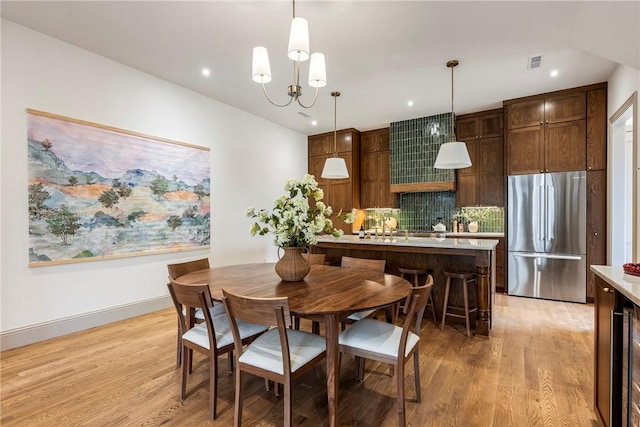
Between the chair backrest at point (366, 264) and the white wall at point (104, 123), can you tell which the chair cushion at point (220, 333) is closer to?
the chair backrest at point (366, 264)

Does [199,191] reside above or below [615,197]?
above

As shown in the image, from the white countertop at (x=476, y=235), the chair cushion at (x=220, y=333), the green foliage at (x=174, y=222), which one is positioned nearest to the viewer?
the chair cushion at (x=220, y=333)

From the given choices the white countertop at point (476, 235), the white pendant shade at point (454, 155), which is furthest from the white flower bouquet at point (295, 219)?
the white countertop at point (476, 235)

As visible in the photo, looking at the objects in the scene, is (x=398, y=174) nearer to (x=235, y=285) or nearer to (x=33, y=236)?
(x=235, y=285)

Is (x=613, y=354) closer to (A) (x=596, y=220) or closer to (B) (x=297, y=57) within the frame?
(B) (x=297, y=57)

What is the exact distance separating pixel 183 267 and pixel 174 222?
170cm

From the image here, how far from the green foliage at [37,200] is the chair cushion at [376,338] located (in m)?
3.11

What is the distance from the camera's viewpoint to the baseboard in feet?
9.25

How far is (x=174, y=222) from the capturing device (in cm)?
410

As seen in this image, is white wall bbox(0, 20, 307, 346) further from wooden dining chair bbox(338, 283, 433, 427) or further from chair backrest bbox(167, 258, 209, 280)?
wooden dining chair bbox(338, 283, 433, 427)

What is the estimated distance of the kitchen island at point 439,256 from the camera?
312 centimetres

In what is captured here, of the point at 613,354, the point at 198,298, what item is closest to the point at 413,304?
the point at 613,354

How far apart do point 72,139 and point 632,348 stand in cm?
459

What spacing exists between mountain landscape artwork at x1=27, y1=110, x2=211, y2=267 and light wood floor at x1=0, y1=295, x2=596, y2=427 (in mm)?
1015
